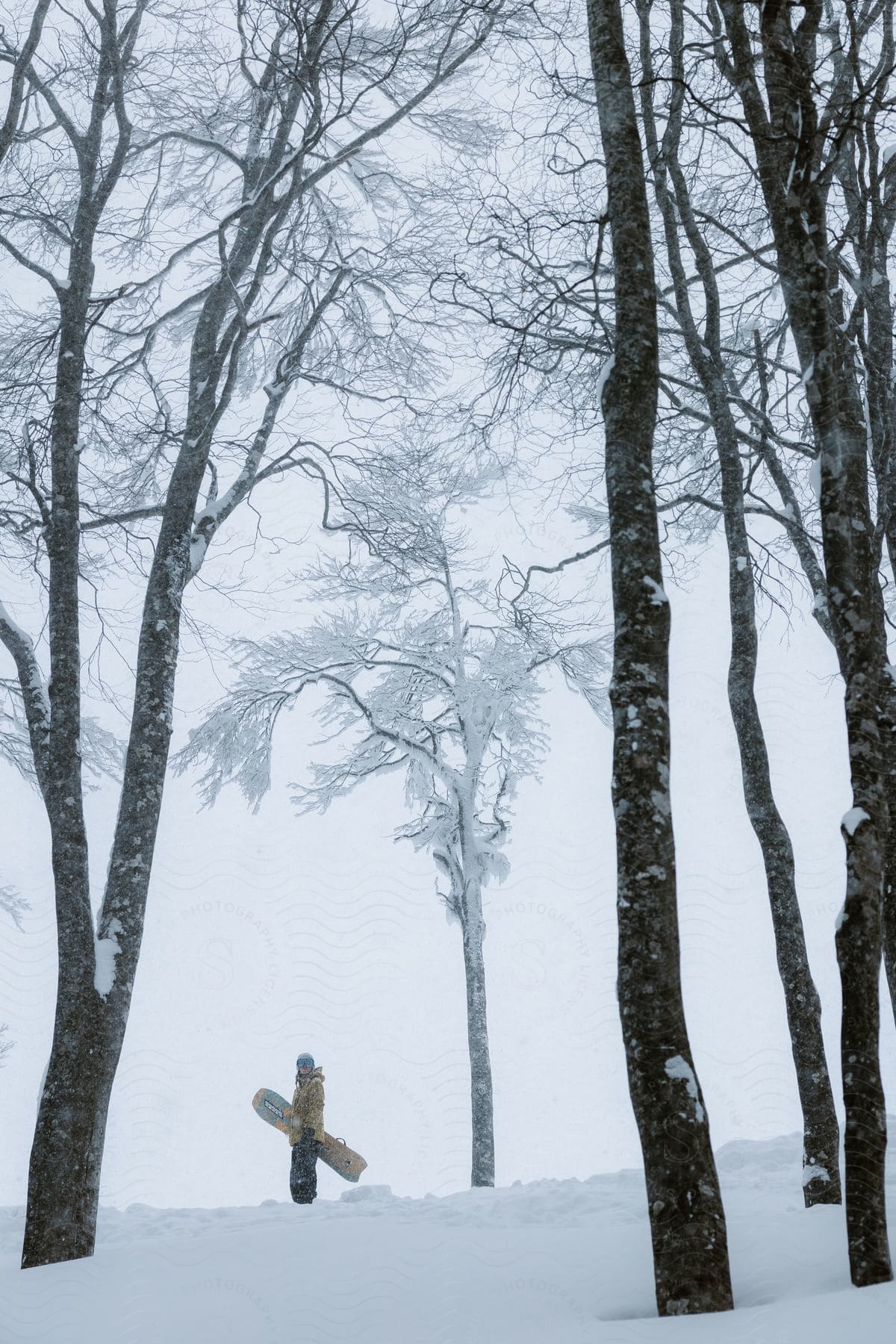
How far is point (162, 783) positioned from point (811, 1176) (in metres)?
4.28

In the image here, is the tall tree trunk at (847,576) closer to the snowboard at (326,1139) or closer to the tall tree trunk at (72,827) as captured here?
the tall tree trunk at (72,827)

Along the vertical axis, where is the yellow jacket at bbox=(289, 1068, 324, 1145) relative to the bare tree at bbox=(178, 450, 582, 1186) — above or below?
below

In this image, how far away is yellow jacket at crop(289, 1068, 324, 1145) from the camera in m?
9.89

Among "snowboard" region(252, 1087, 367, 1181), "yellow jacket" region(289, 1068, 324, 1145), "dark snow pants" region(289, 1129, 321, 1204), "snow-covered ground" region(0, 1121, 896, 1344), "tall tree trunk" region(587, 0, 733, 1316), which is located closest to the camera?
"snow-covered ground" region(0, 1121, 896, 1344)

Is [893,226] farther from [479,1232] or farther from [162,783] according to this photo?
[479,1232]

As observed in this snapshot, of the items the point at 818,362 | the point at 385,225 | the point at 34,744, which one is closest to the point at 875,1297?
the point at 818,362

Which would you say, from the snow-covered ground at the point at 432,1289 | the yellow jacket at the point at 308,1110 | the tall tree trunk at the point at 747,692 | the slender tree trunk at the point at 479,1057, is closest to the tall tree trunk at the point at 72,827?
the snow-covered ground at the point at 432,1289

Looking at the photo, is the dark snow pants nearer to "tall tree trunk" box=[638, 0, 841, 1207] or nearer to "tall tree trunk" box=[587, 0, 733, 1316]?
"tall tree trunk" box=[638, 0, 841, 1207]

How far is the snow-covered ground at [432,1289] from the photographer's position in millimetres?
2971

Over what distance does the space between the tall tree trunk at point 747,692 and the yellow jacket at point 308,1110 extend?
5.11 metres

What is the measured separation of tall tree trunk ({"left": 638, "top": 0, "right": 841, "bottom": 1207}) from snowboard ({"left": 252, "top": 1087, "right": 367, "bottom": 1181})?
5.93 m

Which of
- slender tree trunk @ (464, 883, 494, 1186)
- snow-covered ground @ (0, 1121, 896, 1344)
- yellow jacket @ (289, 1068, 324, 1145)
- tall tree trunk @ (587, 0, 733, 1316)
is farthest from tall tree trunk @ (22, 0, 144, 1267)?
slender tree trunk @ (464, 883, 494, 1186)

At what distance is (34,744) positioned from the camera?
19.9 ft

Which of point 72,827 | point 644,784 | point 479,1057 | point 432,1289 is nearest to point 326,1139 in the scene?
point 479,1057
